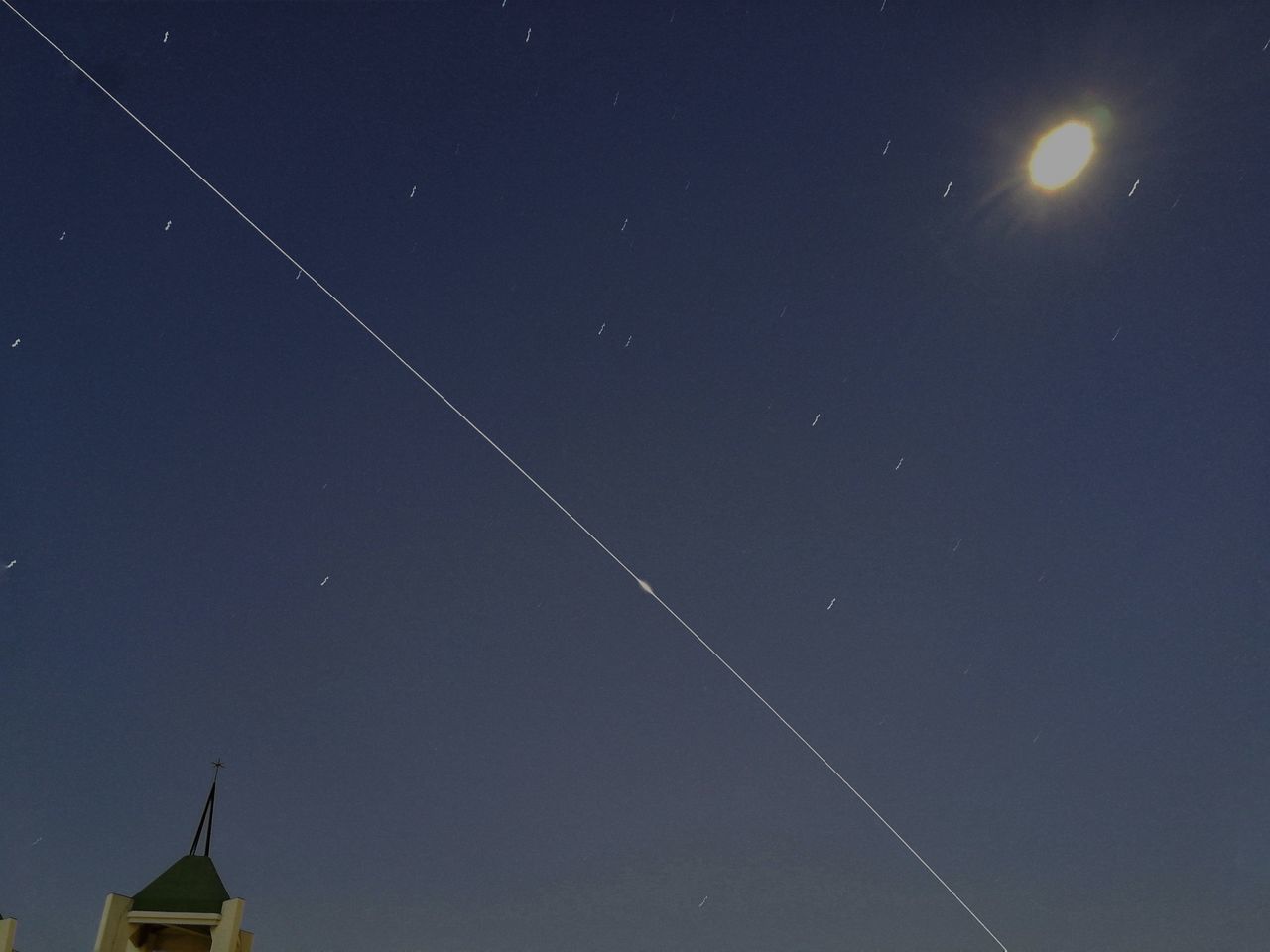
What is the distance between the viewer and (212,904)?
2262 cm

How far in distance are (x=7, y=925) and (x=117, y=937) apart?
84.7 inches

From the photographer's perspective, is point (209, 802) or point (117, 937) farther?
point (209, 802)

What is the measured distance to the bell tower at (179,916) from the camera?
2223cm

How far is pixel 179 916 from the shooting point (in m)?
22.4

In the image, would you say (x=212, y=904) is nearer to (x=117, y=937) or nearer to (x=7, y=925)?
(x=117, y=937)

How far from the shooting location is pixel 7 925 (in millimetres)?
20969

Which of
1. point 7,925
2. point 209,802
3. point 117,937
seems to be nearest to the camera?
point 7,925

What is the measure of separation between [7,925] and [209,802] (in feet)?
22.7

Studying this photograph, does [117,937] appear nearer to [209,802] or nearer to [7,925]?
[7,925]

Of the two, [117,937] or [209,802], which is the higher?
[209,802]

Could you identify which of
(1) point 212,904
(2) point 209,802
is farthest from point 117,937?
(2) point 209,802

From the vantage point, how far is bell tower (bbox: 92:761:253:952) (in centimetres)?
2223

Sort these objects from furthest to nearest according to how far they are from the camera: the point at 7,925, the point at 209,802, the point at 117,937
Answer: the point at 209,802, the point at 117,937, the point at 7,925

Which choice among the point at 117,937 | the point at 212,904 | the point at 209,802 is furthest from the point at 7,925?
the point at 209,802
